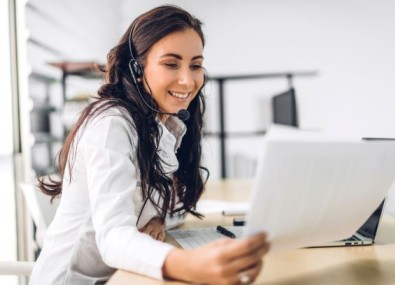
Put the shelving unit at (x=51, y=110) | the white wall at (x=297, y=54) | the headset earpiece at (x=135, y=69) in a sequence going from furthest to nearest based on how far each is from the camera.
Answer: the white wall at (x=297, y=54)
the shelving unit at (x=51, y=110)
the headset earpiece at (x=135, y=69)

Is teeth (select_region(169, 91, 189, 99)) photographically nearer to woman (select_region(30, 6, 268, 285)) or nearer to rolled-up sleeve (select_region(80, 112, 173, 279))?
woman (select_region(30, 6, 268, 285))

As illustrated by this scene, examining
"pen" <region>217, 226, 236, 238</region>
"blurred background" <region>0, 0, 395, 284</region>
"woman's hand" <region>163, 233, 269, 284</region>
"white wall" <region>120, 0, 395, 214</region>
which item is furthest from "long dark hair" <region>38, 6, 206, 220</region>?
"white wall" <region>120, 0, 395, 214</region>

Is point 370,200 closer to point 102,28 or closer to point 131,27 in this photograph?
point 131,27

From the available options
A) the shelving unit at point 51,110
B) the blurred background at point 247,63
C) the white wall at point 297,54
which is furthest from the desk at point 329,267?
the white wall at point 297,54

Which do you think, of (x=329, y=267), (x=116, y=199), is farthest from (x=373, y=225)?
(x=116, y=199)

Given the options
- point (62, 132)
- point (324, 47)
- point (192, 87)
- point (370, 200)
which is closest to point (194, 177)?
point (192, 87)

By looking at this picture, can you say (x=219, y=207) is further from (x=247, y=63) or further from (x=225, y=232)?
(x=247, y=63)

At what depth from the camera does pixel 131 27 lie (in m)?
1.10

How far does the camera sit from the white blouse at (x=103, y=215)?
2.41 feet

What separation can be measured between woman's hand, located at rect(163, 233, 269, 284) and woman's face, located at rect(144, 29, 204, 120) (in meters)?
0.51

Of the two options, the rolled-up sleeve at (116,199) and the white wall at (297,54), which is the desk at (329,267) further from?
the white wall at (297,54)

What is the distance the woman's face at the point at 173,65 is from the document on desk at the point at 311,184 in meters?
0.50

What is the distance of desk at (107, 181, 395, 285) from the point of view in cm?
73

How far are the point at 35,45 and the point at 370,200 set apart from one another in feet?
9.18
